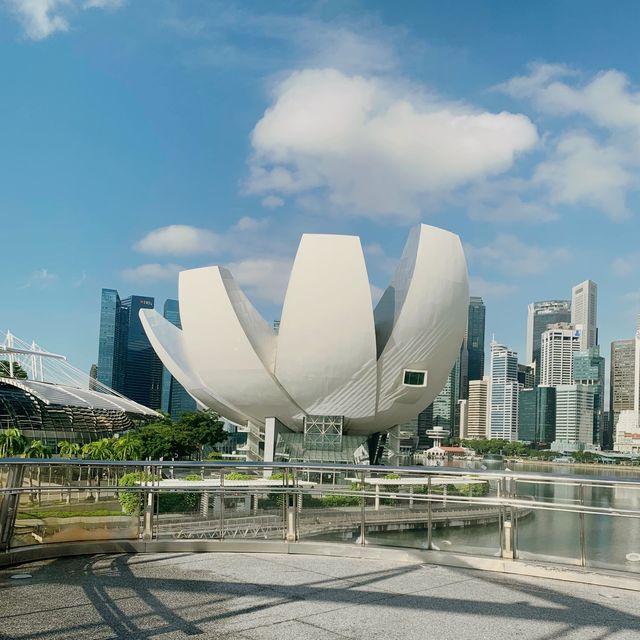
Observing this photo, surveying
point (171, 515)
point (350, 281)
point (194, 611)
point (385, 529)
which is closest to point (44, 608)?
point (194, 611)

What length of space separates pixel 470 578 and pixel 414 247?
30.5 m

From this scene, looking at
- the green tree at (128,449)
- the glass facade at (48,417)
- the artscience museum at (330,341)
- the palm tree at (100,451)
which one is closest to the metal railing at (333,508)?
the artscience museum at (330,341)

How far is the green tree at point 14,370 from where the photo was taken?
6469 cm

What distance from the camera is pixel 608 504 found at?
619cm

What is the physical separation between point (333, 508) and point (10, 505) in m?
2.96

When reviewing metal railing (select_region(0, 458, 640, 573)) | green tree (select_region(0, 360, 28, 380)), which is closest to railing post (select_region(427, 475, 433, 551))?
metal railing (select_region(0, 458, 640, 573))

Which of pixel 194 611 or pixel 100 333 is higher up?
pixel 100 333

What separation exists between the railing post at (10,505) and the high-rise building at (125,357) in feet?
554

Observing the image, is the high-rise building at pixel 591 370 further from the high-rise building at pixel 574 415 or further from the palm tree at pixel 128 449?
the palm tree at pixel 128 449

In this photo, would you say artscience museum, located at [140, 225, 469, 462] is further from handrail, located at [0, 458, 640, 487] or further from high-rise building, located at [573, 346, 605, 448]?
high-rise building, located at [573, 346, 605, 448]

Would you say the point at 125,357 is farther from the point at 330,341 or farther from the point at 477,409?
the point at 330,341

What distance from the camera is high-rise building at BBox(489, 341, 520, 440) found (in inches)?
6944

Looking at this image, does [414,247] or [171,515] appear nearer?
[171,515]

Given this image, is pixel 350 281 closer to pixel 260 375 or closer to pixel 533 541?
pixel 260 375
